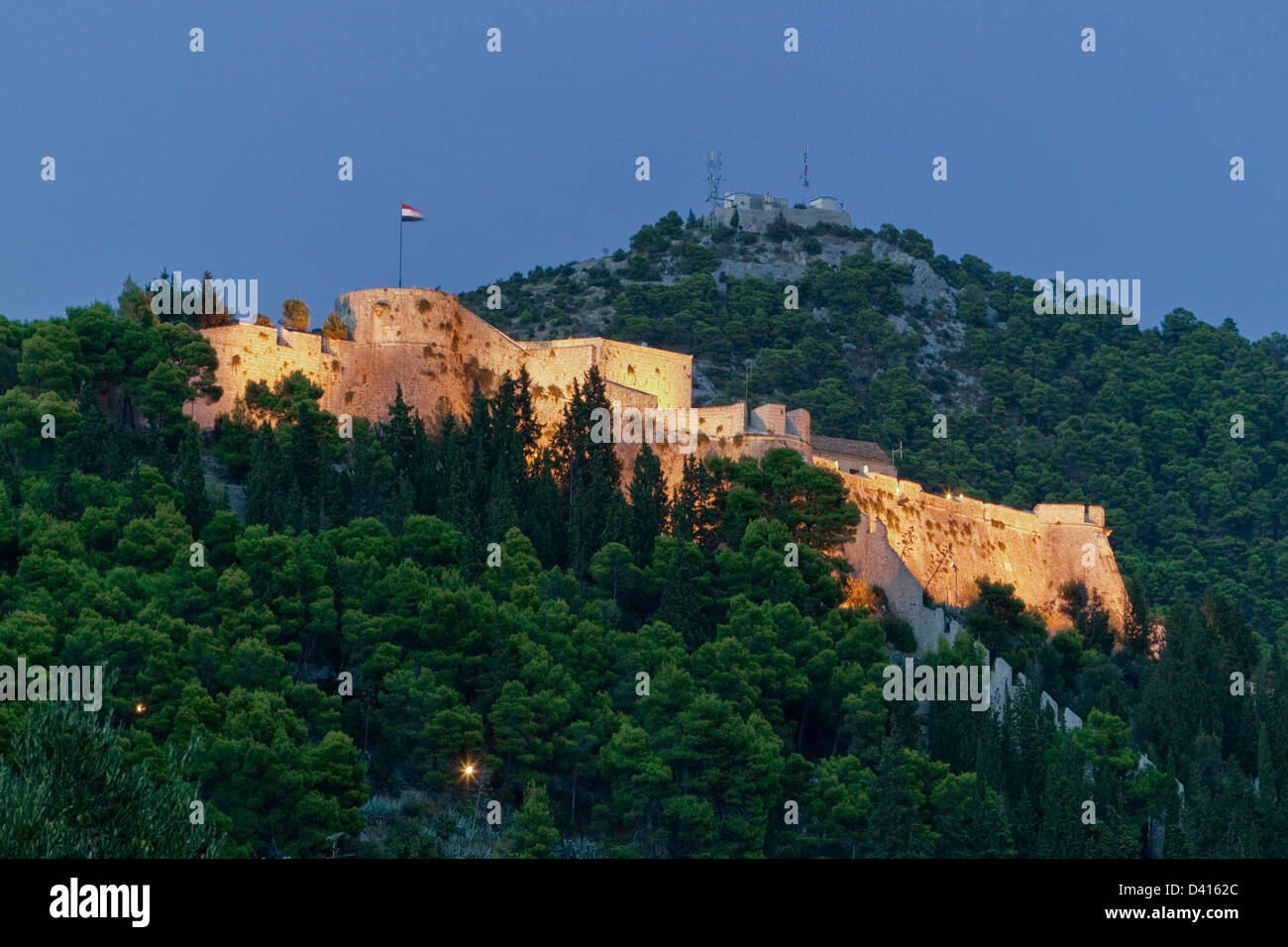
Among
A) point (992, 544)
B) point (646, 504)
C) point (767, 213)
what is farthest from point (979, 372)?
point (646, 504)

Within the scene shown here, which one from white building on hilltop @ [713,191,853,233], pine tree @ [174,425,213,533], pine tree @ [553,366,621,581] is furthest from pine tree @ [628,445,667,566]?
white building on hilltop @ [713,191,853,233]

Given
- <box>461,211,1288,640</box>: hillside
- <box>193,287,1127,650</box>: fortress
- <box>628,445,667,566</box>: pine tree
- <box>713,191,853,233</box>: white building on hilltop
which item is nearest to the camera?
<box>628,445,667,566</box>: pine tree

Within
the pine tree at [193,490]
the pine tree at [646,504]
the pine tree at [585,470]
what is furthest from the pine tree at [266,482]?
the pine tree at [646,504]

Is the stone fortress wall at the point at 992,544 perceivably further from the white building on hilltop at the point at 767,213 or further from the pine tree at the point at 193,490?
the white building on hilltop at the point at 767,213

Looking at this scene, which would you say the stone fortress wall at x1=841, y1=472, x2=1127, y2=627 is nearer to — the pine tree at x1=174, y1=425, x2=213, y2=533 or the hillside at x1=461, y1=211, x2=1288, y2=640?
the hillside at x1=461, y1=211, x2=1288, y2=640

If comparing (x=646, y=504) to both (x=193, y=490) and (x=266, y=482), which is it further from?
(x=193, y=490)

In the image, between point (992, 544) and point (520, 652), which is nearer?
point (520, 652)
